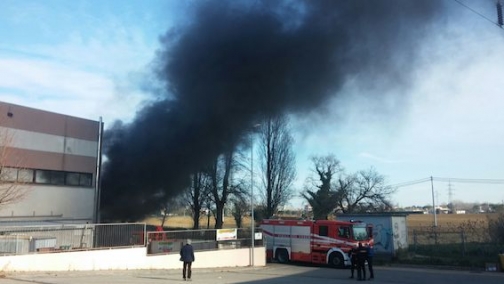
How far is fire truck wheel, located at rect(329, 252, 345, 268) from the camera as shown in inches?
983

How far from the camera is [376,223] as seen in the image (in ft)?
98.5

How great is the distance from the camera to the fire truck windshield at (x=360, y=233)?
81.7 feet

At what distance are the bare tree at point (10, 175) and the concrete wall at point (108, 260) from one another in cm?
322

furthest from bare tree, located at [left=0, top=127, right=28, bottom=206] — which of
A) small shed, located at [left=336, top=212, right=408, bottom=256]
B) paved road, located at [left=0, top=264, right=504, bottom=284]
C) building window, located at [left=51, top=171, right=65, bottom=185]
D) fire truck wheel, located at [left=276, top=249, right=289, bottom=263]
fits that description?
small shed, located at [left=336, top=212, right=408, bottom=256]

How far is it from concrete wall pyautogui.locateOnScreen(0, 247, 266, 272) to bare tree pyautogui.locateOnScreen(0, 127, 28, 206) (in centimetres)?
322

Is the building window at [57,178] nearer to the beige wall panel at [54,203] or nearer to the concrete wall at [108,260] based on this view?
Answer: the beige wall panel at [54,203]

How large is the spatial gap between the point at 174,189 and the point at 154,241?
41.1 ft

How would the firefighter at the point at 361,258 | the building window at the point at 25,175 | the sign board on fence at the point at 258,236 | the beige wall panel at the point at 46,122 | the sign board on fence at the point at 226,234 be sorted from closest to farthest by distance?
1. the firefighter at the point at 361,258
2. the beige wall panel at the point at 46,122
3. the building window at the point at 25,175
4. the sign board on fence at the point at 226,234
5. the sign board on fence at the point at 258,236

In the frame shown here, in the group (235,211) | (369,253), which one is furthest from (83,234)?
(235,211)

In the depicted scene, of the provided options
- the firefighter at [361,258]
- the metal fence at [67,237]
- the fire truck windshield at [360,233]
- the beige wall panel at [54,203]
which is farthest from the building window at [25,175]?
the fire truck windshield at [360,233]

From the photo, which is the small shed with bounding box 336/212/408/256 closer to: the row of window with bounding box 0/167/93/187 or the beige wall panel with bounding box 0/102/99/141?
the row of window with bounding box 0/167/93/187

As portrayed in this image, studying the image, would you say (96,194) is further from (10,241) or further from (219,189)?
(219,189)

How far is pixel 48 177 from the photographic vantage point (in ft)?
76.1

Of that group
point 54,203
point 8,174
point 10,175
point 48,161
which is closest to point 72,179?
point 54,203
